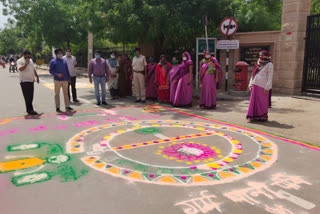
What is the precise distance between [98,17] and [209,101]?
6.03 metres

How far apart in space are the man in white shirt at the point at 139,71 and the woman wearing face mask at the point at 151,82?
45 centimetres

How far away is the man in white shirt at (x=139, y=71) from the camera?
33.4ft

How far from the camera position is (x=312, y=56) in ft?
35.1

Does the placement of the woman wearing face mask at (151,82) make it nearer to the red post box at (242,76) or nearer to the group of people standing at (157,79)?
the group of people standing at (157,79)

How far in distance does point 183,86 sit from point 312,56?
5.18 m

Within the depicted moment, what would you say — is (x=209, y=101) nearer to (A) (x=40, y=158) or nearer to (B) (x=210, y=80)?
(B) (x=210, y=80)

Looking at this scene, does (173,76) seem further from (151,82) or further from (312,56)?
(312,56)

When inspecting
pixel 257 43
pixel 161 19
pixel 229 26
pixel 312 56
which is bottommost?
pixel 312 56


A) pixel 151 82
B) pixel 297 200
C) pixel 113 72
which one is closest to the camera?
pixel 297 200

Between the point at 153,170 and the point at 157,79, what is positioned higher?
the point at 157,79

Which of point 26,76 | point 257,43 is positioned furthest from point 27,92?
point 257,43

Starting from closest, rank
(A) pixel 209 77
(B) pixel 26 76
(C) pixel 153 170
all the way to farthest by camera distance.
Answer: (C) pixel 153 170
(B) pixel 26 76
(A) pixel 209 77

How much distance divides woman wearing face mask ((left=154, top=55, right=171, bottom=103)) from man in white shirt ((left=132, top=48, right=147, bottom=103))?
0.50 metres

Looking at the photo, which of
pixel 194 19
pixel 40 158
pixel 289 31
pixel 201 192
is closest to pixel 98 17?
pixel 194 19
